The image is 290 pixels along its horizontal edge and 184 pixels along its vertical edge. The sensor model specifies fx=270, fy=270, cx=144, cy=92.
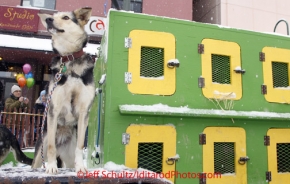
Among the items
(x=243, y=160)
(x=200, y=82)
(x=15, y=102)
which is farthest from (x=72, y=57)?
(x=15, y=102)

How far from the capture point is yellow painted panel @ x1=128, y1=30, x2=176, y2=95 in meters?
3.18

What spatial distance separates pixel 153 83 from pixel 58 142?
1.32 meters

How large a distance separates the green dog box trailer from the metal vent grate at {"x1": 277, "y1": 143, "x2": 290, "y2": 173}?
1cm

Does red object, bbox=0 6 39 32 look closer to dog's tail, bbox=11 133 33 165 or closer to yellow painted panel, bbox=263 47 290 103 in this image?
dog's tail, bbox=11 133 33 165

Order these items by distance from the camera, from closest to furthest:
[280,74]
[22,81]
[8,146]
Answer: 1. [8,146]
2. [280,74]
3. [22,81]

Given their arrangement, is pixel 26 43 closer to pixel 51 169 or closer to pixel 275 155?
pixel 51 169

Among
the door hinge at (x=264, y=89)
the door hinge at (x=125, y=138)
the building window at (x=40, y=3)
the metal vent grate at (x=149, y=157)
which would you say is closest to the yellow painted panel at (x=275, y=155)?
the door hinge at (x=264, y=89)

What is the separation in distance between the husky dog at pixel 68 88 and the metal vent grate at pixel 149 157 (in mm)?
934

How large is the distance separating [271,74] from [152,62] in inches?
68.3

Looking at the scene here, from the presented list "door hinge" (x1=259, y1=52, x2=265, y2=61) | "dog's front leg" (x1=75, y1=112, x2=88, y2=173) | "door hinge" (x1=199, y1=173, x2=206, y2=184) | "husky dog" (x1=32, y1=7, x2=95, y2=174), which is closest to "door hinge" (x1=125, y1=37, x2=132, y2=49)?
"husky dog" (x1=32, y1=7, x2=95, y2=174)

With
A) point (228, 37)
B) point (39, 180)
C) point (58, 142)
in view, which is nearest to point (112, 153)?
point (58, 142)

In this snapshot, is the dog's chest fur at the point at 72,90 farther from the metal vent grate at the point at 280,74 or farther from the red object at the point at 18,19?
the red object at the point at 18,19

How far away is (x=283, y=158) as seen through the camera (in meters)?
3.69

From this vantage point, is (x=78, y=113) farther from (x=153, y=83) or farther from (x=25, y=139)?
(x=25, y=139)
